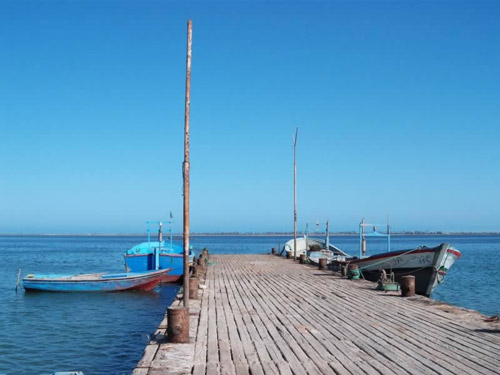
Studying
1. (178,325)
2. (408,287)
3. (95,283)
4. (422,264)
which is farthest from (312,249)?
(178,325)

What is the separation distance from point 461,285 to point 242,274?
15.4 m

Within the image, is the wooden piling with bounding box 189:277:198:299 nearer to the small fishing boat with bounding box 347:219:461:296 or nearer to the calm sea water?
the calm sea water

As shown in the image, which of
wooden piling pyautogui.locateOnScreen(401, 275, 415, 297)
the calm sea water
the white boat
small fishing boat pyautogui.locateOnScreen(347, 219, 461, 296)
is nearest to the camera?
the calm sea water

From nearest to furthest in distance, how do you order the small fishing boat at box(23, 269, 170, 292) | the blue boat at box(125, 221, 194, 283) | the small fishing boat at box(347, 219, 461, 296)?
the small fishing boat at box(347, 219, 461, 296) < the small fishing boat at box(23, 269, 170, 292) < the blue boat at box(125, 221, 194, 283)

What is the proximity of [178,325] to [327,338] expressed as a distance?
2.39m

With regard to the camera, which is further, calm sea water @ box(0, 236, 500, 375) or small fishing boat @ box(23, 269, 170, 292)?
small fishing boat @ box(23, 269, 170, 292)

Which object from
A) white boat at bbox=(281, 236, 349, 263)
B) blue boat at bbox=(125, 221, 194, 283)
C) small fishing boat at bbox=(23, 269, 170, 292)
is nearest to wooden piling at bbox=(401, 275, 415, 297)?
small fishing boat at bbox=(23, 269, 170, 292)

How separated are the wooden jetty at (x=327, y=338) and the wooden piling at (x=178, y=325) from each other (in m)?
0.19

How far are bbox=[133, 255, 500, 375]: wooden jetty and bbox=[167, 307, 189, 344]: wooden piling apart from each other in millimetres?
189

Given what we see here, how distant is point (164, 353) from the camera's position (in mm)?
7484

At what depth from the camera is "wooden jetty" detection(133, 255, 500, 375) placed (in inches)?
266

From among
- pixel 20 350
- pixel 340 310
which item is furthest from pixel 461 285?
pixel 20 350

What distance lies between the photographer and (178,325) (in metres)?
8.02

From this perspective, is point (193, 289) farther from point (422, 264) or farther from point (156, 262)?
point (156, 262)
